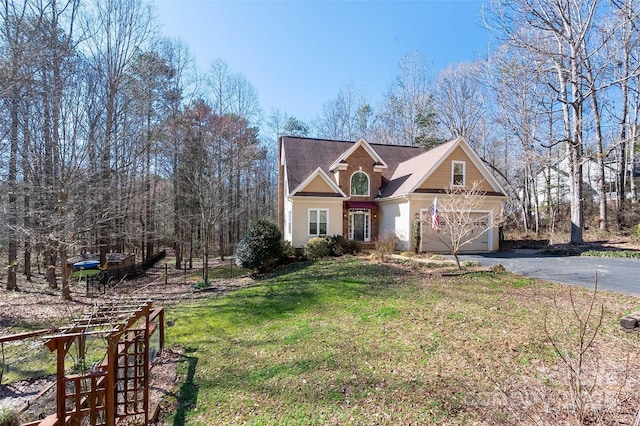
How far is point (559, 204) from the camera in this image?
26969 millimetres

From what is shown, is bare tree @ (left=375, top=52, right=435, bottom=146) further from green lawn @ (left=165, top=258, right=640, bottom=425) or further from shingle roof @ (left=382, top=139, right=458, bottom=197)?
green lawn @ (left=165, top=258, right=640, bottom=425)

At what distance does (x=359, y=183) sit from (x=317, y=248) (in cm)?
574

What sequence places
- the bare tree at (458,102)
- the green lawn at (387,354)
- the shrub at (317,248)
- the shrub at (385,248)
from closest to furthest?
1. the green lawn at (387,354)
2. the shrub at (385,248)
3. the shrub at (317,248)
4. the bare tree at (458,102)

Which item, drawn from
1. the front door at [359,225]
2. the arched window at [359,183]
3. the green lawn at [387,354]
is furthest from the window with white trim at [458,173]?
the green lawn at [387,354]

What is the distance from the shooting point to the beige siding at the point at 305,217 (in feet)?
58.1

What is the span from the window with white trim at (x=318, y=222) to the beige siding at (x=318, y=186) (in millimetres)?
1190

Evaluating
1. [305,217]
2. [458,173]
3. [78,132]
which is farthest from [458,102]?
[78,132]

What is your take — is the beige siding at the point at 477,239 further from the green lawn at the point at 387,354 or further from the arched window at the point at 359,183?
the green lawn at the point at 387,354

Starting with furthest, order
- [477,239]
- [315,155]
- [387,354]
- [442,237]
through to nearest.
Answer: [315,155], [477,239], [442,237], [387,354]

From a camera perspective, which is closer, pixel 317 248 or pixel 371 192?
pixel 317 248

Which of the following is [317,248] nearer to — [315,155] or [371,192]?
[371,192]

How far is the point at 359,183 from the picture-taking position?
19.7 metres


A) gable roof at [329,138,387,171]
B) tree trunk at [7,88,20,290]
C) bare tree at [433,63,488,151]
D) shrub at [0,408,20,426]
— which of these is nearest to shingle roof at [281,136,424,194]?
gable roof at [329,138,387,171]

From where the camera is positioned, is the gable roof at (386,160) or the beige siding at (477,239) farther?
the gable roof at (386,160)
